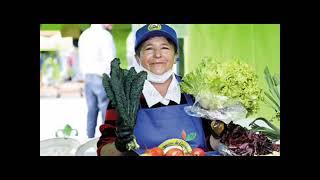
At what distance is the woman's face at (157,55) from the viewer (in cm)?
627

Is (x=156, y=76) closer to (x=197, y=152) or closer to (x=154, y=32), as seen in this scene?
(x=154, y=32)

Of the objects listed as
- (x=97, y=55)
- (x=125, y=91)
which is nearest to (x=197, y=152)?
(x=125, y=91)

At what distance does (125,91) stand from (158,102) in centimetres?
31

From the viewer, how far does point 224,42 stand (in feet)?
20.7

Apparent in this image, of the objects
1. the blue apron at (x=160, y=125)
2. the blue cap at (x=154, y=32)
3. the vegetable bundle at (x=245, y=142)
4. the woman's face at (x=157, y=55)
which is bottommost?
the vegetable bundle at (x=245, y=142)

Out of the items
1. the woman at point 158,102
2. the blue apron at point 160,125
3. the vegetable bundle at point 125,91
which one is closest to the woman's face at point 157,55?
the woman at point 158,102

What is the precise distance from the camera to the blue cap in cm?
626

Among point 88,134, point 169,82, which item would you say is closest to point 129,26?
point 169,82

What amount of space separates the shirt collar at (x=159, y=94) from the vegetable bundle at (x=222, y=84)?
69mm

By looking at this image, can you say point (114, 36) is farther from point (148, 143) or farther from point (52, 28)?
point (148, 143)

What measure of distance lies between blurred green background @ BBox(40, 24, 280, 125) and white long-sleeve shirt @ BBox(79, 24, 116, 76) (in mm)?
58

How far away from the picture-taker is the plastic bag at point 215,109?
6273 mm

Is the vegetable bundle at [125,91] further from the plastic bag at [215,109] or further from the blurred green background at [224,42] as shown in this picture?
the plastic bag at [215,109]

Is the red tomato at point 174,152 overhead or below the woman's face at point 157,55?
below
